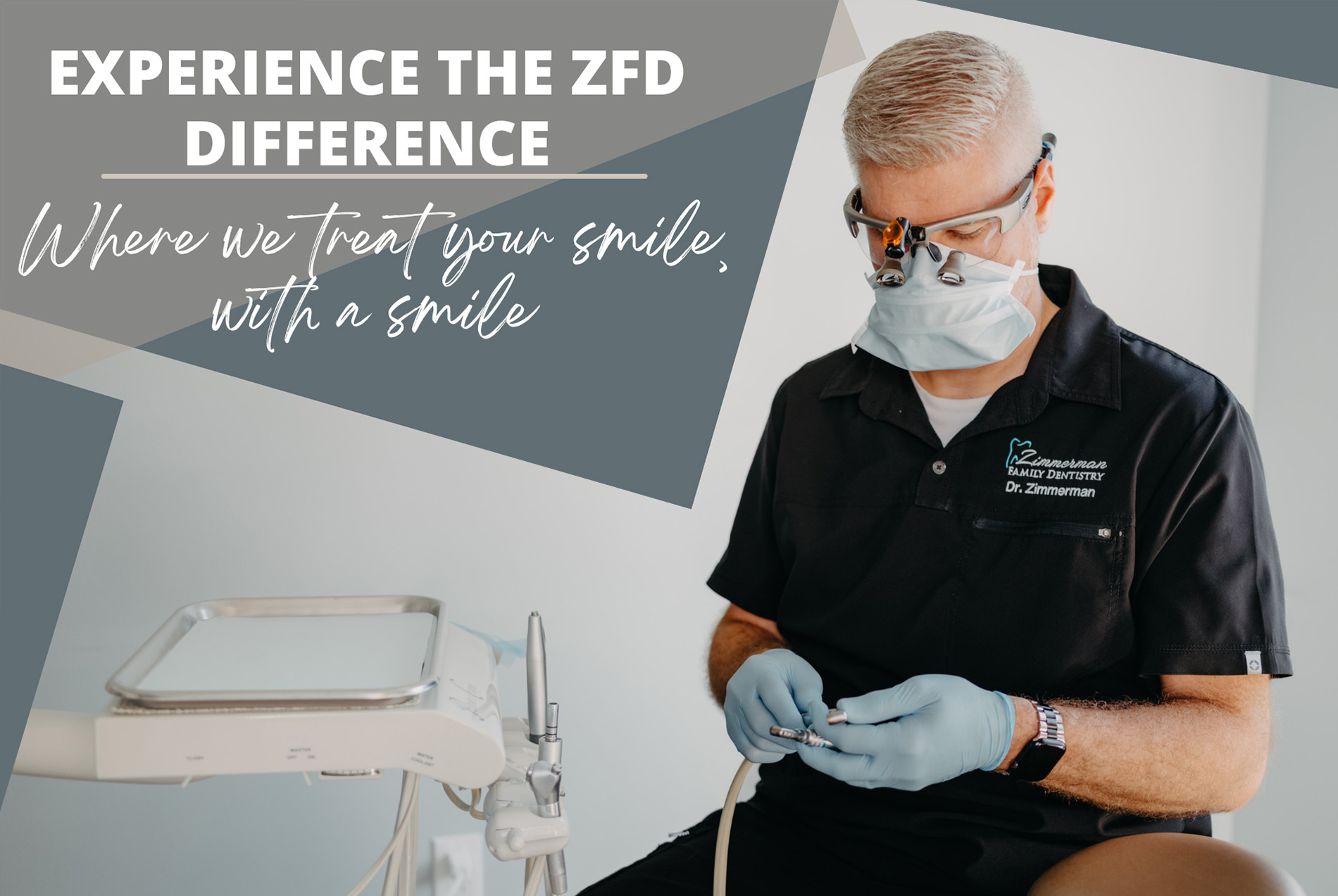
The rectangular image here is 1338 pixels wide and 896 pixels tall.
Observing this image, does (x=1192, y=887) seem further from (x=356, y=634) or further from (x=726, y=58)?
(x=726, y=58)

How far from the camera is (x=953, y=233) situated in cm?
119

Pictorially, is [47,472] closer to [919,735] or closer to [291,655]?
[291,655]

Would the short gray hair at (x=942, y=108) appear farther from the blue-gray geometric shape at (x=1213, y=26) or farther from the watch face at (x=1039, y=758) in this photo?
the blue-gray geometric shape at (x=1213, y=26)

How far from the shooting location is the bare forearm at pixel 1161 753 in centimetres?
106

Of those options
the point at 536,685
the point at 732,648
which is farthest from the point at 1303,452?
the point at 536,685

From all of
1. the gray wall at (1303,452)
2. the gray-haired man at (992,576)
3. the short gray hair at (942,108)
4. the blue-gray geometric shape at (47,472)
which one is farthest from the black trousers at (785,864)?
the gray wall at (1303,452)

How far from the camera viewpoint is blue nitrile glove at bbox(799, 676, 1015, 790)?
1.02 meters

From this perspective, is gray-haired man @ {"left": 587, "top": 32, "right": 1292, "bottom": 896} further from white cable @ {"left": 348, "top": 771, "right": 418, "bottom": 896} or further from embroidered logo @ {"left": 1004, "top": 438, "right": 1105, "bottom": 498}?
white cable @ {"left": 348, "top": 771, "right": 418, "bottom": 896}

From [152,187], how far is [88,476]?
1.49ft

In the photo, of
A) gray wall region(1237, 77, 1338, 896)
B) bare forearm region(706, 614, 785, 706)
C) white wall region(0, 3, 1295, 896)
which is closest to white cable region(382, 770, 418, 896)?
bare forearm region(706, 614, 785, 706)

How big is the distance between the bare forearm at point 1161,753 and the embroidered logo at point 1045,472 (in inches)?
9.9

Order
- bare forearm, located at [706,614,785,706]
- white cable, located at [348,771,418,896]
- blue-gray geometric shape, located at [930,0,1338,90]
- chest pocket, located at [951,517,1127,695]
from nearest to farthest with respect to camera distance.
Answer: white cable, located at [348,771,418,896], chest pocket, located at [951,517,1127,695], bare forearm, located at [706,614,785,706], blue-gray geometric shape, located at [930,0,1338,90]

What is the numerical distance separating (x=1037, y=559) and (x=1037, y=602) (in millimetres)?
51

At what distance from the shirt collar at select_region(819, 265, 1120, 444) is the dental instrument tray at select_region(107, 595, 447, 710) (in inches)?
26.0
